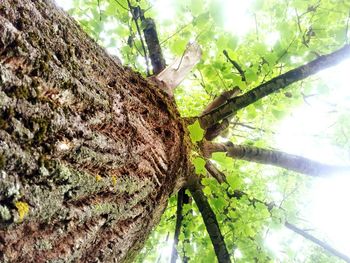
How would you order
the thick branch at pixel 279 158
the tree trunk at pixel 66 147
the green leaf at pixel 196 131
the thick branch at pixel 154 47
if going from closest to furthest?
the tree trunk at pixel 66 147
the green leaf at pixel 196 131
the thick branch at pixel 279 158
the thick branch at pixel 154 47

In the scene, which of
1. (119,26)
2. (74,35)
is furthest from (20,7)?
(119,26)

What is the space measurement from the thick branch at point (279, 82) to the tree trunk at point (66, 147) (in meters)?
0.75

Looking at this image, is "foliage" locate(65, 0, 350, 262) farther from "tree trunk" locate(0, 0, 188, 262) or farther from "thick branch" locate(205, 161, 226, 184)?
"tree trunk" locate(0, 0, 188, 262)

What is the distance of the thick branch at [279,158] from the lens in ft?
8.20

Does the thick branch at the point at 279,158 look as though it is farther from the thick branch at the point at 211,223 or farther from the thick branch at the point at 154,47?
the thick branch at the point at 154,47

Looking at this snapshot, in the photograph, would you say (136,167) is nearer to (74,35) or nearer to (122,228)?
(122,228)

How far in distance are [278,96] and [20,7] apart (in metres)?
2.23

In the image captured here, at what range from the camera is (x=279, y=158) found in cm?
262

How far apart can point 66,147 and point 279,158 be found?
205cm

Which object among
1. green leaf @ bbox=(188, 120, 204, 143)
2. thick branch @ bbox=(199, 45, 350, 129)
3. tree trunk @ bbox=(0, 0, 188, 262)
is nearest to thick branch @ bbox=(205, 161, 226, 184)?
thick branch @ bbox=(199, 45, 350, 129)

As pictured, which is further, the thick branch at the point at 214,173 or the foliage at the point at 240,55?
the thick branch at the point at 214,173

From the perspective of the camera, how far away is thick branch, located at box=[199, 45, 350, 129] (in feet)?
6.10

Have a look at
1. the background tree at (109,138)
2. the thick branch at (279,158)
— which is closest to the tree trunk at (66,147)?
the background tree at (109,138)

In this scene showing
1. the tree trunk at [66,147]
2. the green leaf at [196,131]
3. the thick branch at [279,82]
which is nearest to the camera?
the tree trunk at [66,147]
